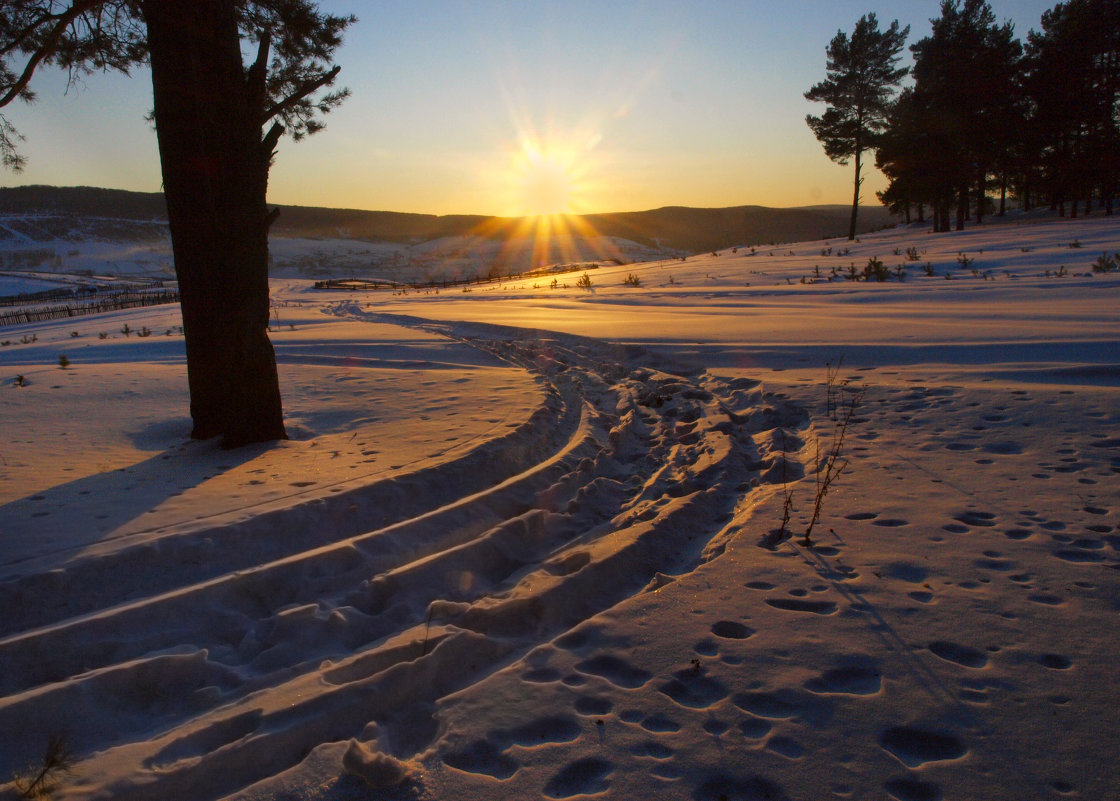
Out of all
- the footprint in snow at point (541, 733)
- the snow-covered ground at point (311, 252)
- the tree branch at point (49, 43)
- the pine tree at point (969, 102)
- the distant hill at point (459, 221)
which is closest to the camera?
the footprint in snow at point (541, 733)

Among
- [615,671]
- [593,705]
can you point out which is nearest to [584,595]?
[615,671]

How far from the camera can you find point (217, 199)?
506 cm

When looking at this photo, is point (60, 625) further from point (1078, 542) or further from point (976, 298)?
point (976, 298)

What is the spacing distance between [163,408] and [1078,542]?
761 cm

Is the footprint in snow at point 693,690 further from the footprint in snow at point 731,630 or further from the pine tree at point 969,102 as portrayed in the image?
the pine tree at point 969,102

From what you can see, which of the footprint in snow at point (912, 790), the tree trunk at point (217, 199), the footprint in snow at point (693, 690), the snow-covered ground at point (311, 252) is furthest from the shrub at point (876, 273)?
the snow-covered ground at point (311, 252)

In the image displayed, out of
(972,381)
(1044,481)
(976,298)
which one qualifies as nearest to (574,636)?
(1044,481)

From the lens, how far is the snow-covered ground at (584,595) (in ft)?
6.73

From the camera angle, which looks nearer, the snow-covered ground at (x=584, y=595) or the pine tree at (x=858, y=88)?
the snow-covered ground at (x=584, y=595)

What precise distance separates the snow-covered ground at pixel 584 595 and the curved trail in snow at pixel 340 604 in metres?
0.01

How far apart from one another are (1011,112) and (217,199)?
38.5 m

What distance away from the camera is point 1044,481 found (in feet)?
12.8

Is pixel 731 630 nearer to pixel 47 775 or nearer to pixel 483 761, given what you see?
pixel 483 761

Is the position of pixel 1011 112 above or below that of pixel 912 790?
above
